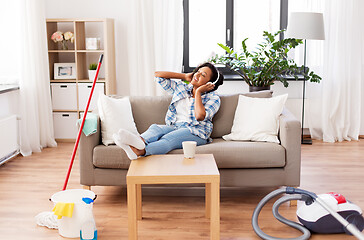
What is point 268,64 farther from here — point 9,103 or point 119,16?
point 9,103

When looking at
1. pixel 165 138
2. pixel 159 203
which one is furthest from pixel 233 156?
pixel 159 203

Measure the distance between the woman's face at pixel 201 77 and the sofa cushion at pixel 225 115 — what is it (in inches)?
11.6

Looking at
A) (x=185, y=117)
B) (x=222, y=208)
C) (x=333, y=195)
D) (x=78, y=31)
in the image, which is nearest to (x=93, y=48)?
(x=78, y=31)

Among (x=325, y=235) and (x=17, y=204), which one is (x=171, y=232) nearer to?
(x=325, y=235)

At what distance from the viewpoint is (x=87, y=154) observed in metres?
3.34

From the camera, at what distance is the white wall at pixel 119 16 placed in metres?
5.41

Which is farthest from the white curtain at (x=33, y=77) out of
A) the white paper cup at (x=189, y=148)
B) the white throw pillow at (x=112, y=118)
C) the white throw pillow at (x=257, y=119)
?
the white paper cup at (x=189, y=148)

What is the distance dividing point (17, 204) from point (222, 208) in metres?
1.42

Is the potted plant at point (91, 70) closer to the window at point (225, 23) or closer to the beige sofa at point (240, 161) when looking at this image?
the window at point (225, 23)

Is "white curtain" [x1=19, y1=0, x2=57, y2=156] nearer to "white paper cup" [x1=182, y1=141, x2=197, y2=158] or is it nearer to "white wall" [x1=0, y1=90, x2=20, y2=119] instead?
"white wall" [x1=0, y1=90, x2=20, y2=119]

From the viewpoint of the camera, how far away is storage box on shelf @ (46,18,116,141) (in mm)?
5191

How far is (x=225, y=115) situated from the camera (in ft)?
12.3

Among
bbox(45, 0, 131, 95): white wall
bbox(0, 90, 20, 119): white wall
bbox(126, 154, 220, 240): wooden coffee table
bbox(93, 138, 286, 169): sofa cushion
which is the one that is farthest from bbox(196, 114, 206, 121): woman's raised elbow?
bbox(45, 0, 131, 95): white wall

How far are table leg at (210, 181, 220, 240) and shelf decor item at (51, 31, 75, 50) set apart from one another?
3.19 m
